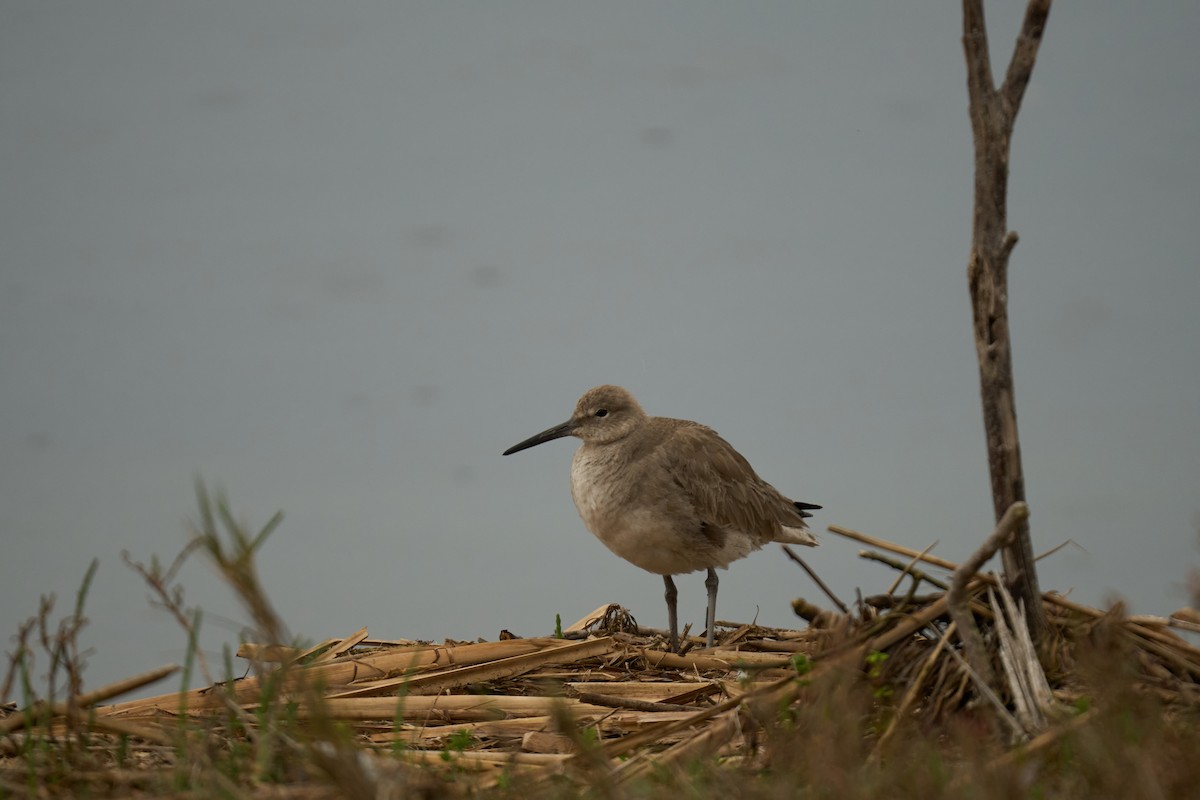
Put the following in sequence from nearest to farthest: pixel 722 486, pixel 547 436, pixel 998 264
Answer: pixel 998 264, pixel 722 486, pixel 547 436

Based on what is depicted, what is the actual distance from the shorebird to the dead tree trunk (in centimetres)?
253

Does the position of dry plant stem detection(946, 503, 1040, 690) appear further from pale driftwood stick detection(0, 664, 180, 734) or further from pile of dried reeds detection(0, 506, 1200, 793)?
pale driftwood stick detection(0, 664, 180, 734)

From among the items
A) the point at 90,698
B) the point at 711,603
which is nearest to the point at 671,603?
the point at 711,603

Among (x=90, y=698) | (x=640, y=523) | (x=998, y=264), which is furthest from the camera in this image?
(x=640, y=523)

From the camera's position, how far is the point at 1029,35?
15.1 ft

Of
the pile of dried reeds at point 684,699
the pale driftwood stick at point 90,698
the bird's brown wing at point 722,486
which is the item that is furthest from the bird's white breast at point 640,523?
the pale driftwood stick at point 90,698

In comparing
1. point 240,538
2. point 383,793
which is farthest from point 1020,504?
point 240,538

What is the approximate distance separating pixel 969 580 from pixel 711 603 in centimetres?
308

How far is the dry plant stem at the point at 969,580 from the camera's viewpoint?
412 centimetres

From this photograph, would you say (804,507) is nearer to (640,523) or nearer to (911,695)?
(640,523)

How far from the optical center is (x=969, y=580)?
13.9 feet

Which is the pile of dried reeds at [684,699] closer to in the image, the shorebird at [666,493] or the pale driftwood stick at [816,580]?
the pale driftwood stick at [816,580]

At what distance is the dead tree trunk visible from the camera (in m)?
4.41

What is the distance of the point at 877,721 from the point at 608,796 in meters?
1.68
